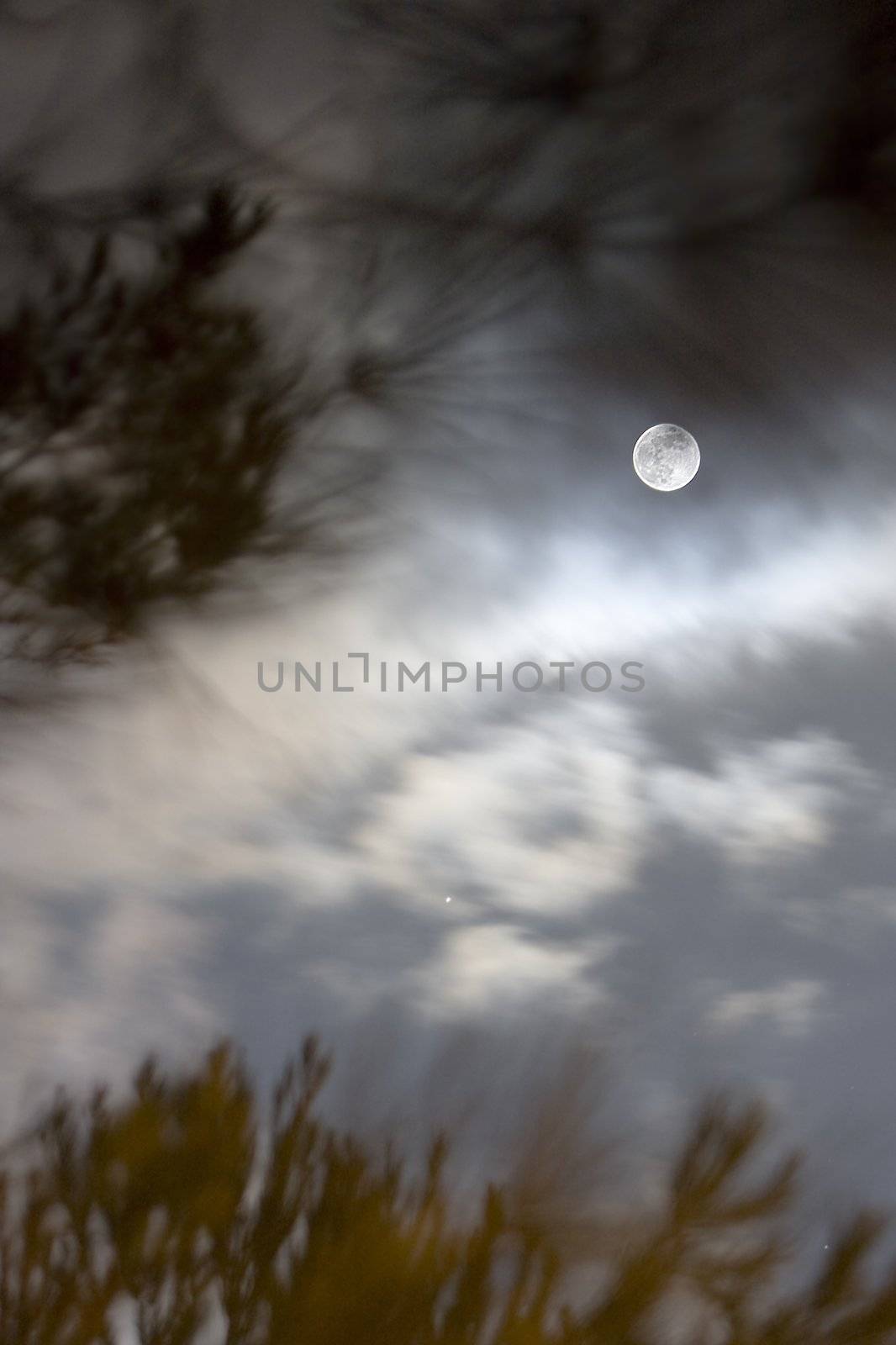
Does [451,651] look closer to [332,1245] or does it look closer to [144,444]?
[144,444]

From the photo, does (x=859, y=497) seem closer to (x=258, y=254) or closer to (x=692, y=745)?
(x=692, y=745)

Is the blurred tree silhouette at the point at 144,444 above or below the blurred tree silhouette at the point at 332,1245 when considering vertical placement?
above

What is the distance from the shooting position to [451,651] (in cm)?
96

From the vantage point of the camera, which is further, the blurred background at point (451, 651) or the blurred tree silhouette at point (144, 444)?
the blurred tree silhouette at point (144, 444)

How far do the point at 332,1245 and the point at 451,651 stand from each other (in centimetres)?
50

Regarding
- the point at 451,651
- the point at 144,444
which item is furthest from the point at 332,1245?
the point at 144,444

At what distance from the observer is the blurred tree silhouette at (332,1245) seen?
0.85 metres

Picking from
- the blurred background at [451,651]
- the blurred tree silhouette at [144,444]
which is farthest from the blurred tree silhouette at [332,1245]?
the blurred tree silhouette at [144,444]

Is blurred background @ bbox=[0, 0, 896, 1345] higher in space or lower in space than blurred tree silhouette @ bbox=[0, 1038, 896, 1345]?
higher

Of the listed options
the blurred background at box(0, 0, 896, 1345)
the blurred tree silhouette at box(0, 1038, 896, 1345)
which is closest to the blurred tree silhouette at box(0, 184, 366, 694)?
the blurred background at box(0, 0, 896, 1345)

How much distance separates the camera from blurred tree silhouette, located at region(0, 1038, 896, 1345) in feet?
2.78

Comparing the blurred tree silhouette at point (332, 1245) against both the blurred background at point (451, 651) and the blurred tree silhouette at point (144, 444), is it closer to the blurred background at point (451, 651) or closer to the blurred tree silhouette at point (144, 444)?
the blurred background at point (451, 651)

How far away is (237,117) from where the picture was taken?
38.9 inches

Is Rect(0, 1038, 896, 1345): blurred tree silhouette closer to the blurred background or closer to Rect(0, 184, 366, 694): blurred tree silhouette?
the blurred background
